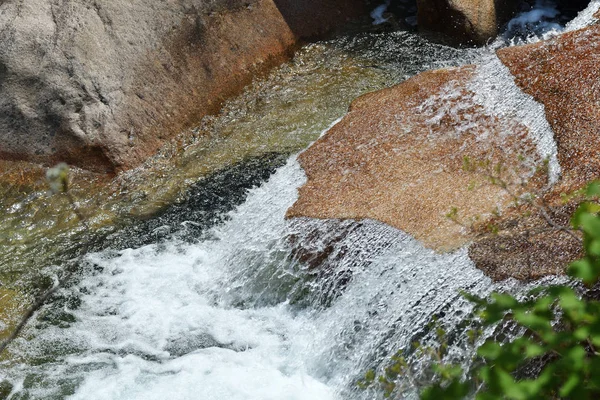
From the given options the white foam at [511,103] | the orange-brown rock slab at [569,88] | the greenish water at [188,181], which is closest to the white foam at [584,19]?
the greenish water at [188,181]

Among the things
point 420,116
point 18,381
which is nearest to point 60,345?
point 18,381

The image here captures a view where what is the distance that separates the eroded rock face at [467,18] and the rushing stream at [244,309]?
3.21 meters

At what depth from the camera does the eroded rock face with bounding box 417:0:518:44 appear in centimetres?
793

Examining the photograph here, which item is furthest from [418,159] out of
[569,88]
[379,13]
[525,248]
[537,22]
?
[379,13]

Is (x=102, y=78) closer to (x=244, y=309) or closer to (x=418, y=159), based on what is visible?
(x=244, y=309)

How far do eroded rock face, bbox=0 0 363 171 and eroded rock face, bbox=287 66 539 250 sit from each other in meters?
1.93

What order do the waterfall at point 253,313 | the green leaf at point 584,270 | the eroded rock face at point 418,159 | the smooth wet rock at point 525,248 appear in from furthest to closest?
the eroded rock face at point 418,159
the waterfall at point 253,313
the smooth wet rock at point 525,248
the green leaf at point 584,270

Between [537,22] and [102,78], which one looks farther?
[537,22]

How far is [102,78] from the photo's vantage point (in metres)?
6.65

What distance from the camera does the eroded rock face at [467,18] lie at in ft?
26.0

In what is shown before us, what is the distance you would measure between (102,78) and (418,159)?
10.8 feet

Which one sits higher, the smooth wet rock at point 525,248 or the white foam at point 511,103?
the white foam at point 511,103

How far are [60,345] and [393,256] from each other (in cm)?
247

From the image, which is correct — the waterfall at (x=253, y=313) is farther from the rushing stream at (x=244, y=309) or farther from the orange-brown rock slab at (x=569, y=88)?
the orange-brown rock slab at (x=569, y=88)
